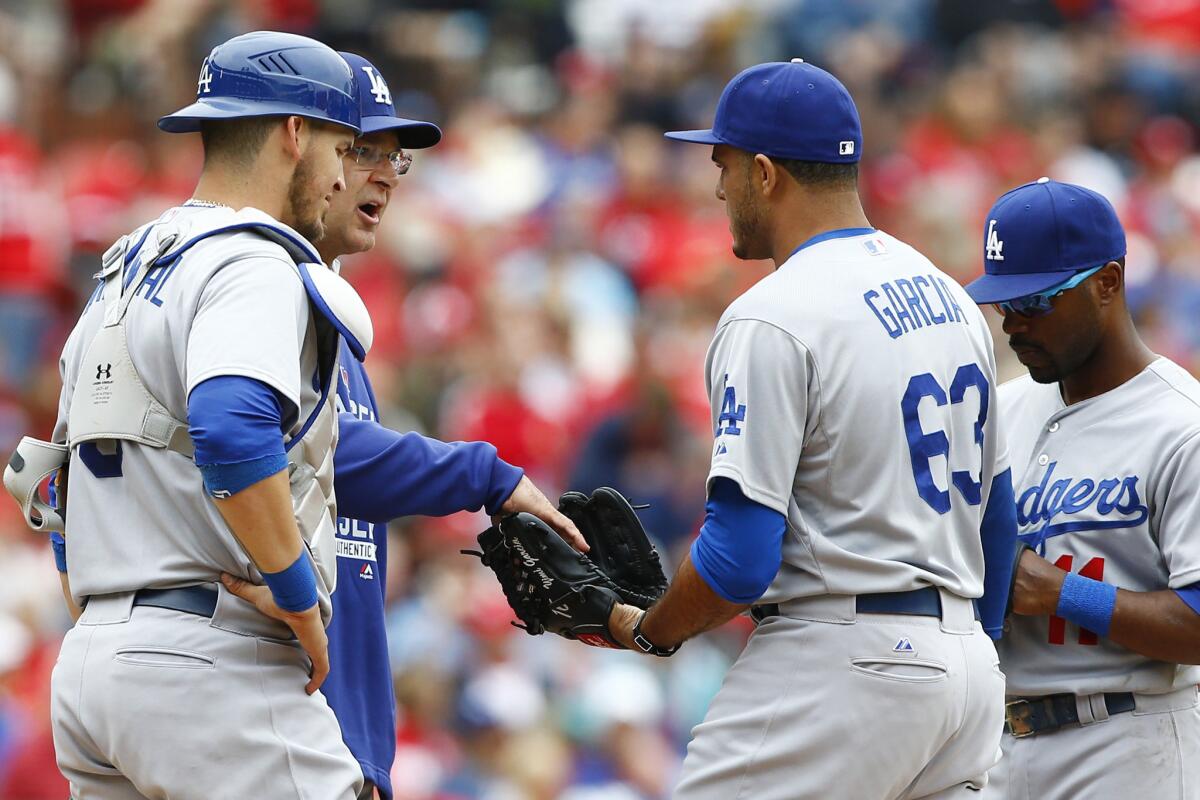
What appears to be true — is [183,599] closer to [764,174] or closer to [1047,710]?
[764,174]

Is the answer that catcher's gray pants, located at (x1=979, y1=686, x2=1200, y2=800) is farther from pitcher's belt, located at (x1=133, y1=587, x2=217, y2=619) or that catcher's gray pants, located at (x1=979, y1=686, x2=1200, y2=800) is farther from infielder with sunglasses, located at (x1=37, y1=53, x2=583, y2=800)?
pitcher's belt, located at (x1=133, y1=587, x2=217, y2=619)

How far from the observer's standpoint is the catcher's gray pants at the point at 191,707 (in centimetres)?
338

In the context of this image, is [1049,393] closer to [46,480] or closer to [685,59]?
[46,480]

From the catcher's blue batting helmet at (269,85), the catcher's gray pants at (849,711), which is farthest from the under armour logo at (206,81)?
the catcher's gray pants at (849,711)

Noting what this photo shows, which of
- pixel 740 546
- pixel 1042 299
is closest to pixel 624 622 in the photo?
pixel 740 546

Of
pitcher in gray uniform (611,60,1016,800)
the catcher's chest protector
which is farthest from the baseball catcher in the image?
the catcher's chest protector

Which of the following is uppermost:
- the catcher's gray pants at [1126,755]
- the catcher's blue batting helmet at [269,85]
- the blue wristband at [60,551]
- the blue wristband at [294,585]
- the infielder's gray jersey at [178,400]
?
the catcher's blue batting helmet at [269,85]

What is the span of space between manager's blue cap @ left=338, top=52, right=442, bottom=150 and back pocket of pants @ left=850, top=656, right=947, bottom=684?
1.89 m

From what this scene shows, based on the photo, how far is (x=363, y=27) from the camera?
13.3 metres

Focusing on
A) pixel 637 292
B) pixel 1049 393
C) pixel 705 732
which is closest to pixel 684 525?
pixel 637 292

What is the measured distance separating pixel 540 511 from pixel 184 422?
1153mm

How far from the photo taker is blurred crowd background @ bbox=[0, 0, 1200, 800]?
320 inches

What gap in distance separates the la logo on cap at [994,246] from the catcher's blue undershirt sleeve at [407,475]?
1367mm

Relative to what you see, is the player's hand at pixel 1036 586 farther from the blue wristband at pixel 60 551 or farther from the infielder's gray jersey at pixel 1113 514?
the blue wristband at pixel 60 551
